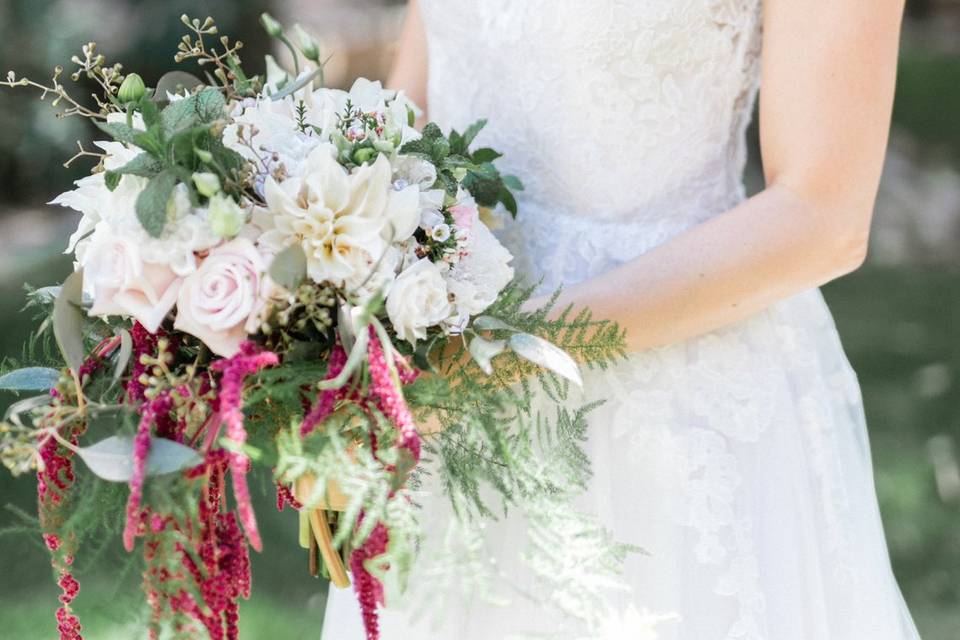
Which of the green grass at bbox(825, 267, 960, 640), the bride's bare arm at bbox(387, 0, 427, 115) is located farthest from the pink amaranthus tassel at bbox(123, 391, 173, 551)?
the green grass at bbox(825, 267, 960, 640)

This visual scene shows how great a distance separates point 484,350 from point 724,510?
1.72 ft

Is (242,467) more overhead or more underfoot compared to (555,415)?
more underfoot

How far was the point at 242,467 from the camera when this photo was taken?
1.07m

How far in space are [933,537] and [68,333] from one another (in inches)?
132

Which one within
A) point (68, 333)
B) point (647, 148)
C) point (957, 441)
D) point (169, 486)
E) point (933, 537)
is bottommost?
point (169, 486)

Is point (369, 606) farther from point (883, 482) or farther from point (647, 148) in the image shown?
point (883, 482)

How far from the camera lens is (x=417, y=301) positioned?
1.27 m

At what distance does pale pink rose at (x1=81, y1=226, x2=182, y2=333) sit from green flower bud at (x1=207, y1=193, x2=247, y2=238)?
0.08 metres

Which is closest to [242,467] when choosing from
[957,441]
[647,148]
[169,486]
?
[169,486]

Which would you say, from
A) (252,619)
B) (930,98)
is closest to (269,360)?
(252,619)

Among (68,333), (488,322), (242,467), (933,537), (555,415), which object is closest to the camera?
(242,467)

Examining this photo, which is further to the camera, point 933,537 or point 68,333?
point 933,537

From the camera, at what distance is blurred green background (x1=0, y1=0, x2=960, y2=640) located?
359cm

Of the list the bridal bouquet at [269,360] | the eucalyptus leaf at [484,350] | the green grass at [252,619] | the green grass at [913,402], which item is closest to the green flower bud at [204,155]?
the bridal bouquet at [269,360]
